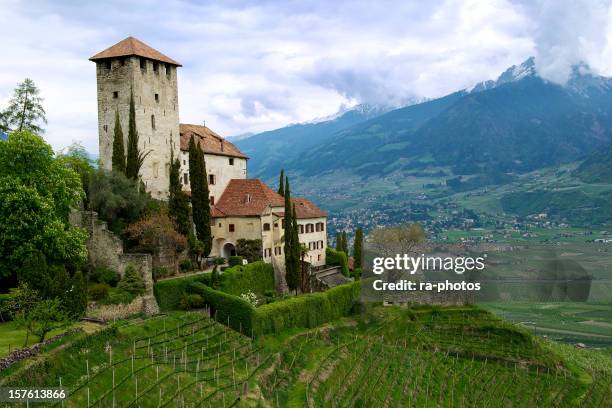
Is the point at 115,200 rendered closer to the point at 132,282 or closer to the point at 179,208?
the point at 179,208

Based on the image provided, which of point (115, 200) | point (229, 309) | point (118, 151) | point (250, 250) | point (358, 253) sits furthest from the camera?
point (358, 253)

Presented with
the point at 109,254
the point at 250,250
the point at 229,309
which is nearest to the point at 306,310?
the point at 229,309

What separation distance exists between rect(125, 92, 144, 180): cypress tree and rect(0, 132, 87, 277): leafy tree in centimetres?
1227

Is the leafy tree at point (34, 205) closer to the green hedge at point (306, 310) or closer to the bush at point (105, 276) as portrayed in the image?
the bush at point (105, 276)

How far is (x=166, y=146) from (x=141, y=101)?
4.82 m

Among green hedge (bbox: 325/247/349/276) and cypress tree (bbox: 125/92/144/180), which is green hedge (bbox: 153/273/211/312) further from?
green hedge (bbox: 325/247/349/276)

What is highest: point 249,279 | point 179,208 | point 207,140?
point 207,140

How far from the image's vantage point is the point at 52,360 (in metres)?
34.8

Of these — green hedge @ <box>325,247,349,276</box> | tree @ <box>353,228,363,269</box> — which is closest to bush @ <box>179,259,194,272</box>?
green hedge @ <box>325,247,349,276</box>

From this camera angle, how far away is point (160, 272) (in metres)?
56.1

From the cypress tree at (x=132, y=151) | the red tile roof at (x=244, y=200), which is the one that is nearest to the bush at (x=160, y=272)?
the cypress tree at (x=132, y=151)

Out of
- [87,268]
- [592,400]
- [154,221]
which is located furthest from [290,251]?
[592,400]

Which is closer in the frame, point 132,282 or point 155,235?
point 132,282

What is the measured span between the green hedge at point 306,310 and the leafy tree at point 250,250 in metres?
7.06
